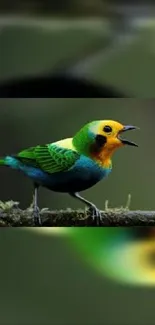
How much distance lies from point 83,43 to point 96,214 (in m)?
0.39

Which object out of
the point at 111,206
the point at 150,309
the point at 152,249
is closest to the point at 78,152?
the point at 111,206

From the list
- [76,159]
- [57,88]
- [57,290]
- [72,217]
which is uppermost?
[57,88]

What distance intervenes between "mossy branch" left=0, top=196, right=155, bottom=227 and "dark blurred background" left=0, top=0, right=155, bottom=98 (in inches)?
10.7

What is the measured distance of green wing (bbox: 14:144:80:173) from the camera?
104cm

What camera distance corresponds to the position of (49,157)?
104 cm

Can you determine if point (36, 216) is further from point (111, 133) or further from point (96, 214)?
point (111, 133)

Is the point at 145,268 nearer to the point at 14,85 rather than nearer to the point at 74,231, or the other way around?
the point at 74,231

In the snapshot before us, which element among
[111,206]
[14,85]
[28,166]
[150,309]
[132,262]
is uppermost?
[14,85]

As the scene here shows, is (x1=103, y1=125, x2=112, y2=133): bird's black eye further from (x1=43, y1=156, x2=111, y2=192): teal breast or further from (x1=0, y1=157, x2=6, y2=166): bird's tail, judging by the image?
(x1=0, y1=157, x2=6, y2=166): bird's tail

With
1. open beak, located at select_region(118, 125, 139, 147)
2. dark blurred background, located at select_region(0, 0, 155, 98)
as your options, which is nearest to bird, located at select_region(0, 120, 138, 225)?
open beak, located at select_region(118, 125, 139, 147)

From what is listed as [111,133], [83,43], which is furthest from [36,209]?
[83,43]

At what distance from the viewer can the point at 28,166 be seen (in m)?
1.05

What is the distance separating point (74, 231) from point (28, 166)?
0.18 metres

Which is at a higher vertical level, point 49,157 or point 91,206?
point 49,157
